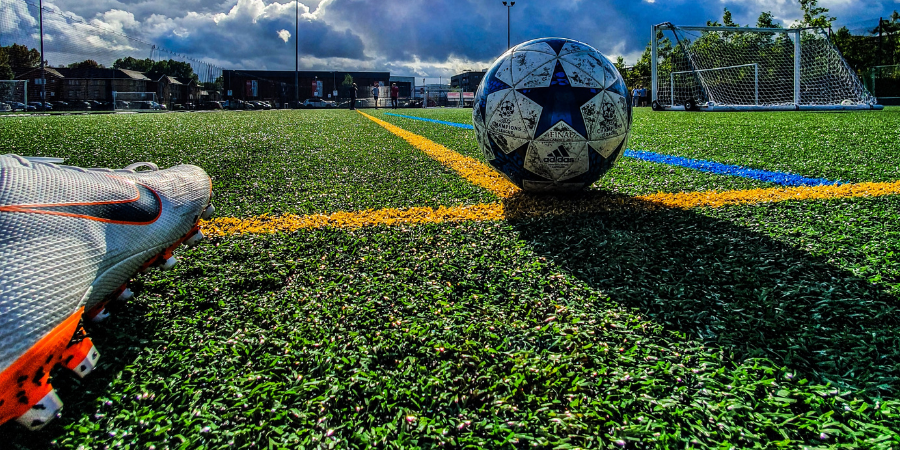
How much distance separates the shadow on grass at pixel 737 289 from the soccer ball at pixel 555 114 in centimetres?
35

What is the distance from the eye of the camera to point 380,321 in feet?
4.79

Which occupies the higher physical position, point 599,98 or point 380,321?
point 599,98

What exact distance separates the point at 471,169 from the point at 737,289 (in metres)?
2.67

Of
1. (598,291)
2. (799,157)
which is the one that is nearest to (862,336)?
(598,291)

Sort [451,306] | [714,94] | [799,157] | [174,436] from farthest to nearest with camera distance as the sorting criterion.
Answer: [714,94] → [799,157] → [451,306] → [174,436]

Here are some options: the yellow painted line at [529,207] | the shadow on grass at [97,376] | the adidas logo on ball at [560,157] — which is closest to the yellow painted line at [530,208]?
the yellow painted line at [529,207]

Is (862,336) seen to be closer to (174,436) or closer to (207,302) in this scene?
(174,436)

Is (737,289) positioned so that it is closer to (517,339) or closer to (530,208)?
(517,339)

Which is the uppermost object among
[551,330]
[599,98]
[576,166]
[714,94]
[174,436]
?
[714,94]

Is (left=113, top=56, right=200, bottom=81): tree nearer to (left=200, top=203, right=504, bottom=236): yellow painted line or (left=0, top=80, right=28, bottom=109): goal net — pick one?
(left=0, top=80, right=28, bottom=109): goal net

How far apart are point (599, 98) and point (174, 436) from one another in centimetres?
236

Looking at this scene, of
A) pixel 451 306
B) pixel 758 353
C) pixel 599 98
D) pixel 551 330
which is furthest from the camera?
pixel 599 98

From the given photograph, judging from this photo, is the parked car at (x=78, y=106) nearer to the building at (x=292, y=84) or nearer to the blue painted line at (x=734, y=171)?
the building at (x=292, y=84)

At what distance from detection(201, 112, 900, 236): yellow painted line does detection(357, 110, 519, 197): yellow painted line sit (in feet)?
0.22
